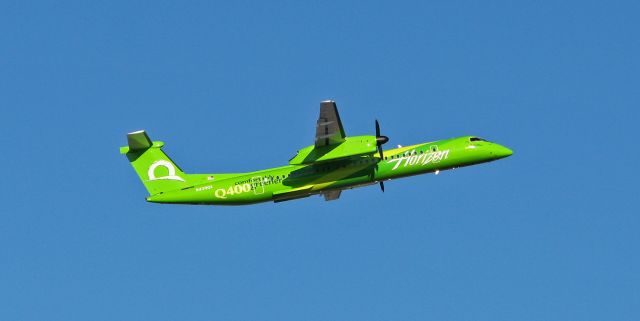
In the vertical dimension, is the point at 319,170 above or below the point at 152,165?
below

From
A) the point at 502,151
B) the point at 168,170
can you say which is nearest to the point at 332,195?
the point at 168,170

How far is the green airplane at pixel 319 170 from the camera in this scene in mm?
40031

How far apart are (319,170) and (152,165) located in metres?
8.17

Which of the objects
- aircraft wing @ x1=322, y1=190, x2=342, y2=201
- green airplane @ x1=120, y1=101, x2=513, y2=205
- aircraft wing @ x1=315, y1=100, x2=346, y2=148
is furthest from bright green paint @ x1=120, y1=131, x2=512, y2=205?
aircraft wing @ x1=322, y1=190, x2=342, y2=201

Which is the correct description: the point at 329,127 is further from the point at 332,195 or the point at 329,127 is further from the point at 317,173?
the point at 332,195

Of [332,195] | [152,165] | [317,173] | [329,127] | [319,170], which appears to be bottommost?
[332,195]

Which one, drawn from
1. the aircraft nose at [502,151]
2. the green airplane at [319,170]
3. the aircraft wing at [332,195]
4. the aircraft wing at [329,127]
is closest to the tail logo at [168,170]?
the green airplane at [319,170]

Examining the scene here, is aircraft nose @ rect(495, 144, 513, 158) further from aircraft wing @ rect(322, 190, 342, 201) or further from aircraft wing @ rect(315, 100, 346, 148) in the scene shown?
aircraft wing @ rect(315, 100, 346, 148)

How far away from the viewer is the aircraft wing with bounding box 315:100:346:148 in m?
37.8

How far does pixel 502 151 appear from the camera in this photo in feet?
140

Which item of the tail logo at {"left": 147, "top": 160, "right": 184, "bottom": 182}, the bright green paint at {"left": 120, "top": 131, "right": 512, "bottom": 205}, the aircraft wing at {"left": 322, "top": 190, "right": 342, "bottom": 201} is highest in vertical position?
the tail logo at {"left": 147, "top": 160, "right": 184, "bottom": 182}

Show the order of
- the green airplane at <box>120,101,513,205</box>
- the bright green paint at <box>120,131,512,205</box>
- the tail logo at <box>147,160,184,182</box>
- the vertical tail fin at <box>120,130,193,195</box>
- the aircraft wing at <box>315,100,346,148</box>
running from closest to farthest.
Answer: the aircraft wing at <box>315,100,346,148</box> < the green airplane at <box>120,101,513,205</box> < the bright green paint at <box>120,131,512,205</box> < the vertical tail fin at <box>120,130,193,195</box> < the tail logo at <box>147,160,184,182</box>

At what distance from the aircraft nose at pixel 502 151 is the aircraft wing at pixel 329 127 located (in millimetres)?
7928

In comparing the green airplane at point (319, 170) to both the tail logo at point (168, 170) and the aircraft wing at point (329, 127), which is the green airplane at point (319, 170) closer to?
the tail logo at point (168, 170)
